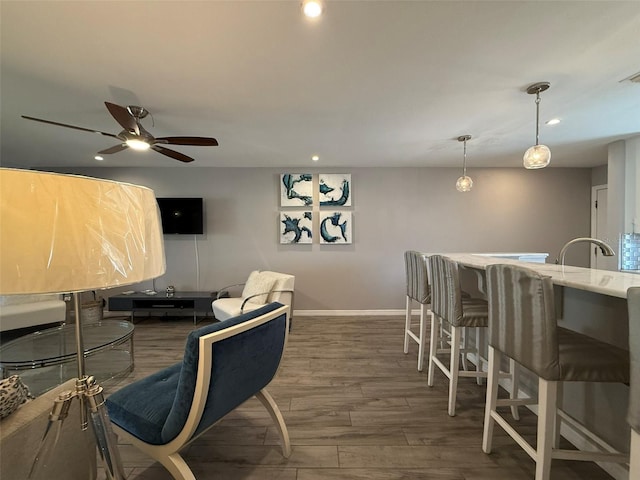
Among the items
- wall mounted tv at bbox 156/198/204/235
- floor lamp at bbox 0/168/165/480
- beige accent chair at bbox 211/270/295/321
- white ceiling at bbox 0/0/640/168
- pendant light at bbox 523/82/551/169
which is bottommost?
beige accent chair at bbox 211/270/295/321

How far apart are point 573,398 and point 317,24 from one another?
8.69 ft

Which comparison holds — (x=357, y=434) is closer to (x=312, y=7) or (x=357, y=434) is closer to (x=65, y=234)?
(x=65, y=234)

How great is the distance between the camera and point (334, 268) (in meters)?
4.33

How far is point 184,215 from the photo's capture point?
4188 mm

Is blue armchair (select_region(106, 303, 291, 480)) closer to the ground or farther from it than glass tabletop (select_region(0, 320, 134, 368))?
farther from it

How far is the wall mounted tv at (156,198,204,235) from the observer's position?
417 cm

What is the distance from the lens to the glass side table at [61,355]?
6.62 ft

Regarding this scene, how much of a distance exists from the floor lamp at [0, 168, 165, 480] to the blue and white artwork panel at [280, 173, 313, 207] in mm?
3509

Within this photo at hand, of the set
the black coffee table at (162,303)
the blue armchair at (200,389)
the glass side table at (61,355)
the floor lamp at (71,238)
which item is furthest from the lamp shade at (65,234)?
the black coffee table at (162,303)

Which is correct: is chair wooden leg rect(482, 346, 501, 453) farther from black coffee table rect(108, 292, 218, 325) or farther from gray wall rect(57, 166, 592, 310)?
black coffee table rect(108, 292, 218, 325)

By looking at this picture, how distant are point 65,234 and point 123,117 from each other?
1.72 m

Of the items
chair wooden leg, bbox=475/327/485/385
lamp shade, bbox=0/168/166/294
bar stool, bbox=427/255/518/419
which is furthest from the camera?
chair wooden leg, bbox=475/327/485/385

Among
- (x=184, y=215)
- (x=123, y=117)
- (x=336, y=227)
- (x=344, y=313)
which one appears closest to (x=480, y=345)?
(x=344, y=313)

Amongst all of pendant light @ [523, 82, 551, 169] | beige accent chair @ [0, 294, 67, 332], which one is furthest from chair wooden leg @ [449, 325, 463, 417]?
beige accent chair @ [0, 294, 67, 332]
